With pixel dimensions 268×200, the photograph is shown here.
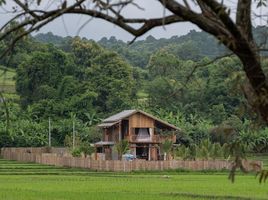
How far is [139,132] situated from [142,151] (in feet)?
9.20

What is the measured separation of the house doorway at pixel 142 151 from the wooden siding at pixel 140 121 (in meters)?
2.26

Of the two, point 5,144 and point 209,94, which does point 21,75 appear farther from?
point 209,94

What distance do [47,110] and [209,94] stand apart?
64.7 ft

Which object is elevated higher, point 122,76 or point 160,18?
point 122,76

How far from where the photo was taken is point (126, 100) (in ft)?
290

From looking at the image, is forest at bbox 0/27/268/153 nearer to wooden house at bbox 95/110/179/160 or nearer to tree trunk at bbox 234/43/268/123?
wooden house at bbox 95/110/179/160

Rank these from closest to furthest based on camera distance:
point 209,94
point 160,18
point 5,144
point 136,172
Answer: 1. point 160,18
2. point 136,172
3. point 5,144
4. point 209,94

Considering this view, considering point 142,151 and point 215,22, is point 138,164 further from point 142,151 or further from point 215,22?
point 215,22

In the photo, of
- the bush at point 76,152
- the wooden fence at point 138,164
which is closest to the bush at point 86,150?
the bush at point 76,152

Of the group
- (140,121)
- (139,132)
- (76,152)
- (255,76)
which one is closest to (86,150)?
(76,152)

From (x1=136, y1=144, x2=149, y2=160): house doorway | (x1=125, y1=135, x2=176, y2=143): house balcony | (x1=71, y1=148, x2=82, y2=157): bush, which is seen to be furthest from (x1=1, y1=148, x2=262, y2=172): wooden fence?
(x1=136, y1=144, x2=149, y2=160): house doorway

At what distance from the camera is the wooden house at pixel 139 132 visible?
228 feet

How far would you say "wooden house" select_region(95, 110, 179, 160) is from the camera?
69.6 metres

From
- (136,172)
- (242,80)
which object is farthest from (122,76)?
(242,80)
